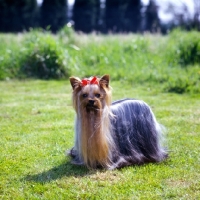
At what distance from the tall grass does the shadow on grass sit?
17.4 feet

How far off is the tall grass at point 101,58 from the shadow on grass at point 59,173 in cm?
530

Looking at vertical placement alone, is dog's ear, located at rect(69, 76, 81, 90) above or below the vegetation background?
above

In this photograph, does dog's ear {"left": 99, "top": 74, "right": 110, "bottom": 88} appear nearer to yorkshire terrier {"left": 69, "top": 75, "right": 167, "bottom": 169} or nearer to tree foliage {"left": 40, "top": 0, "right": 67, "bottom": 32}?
yorkshire terrier {"left": 69, "top": 75, "right": 167, "bottom": 169}

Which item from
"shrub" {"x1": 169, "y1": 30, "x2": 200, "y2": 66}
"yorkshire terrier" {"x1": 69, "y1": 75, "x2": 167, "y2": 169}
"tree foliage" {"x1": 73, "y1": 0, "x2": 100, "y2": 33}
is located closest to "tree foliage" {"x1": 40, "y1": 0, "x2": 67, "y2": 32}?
"tree foliage" {"x1": 73, "y1": 0, "x2": 100, "y2": 33}

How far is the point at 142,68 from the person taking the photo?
10.9 metres

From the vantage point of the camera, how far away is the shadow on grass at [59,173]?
13.1ft

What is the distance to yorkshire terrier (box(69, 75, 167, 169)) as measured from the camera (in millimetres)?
3998

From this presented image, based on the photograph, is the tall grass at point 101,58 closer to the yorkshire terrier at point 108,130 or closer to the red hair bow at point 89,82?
the yorkshire terrier at point 108,130

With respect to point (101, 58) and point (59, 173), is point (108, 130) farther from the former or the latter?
point (101, 58)

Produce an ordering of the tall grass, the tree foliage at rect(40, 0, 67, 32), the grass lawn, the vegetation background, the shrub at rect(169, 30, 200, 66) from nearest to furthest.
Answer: the grass lawn < the vegetation background < the tall grass < the shrub at rect(169, 30, 200, 66) < the tree foliage at rect(40, 0, 67, 32)

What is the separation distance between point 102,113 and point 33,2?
87.5 feet

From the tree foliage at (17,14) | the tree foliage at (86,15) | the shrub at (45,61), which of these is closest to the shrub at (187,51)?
the shrub at (45,61)

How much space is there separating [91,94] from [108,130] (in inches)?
17.8

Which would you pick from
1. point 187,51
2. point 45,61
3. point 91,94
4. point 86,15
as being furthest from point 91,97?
point 86,15
